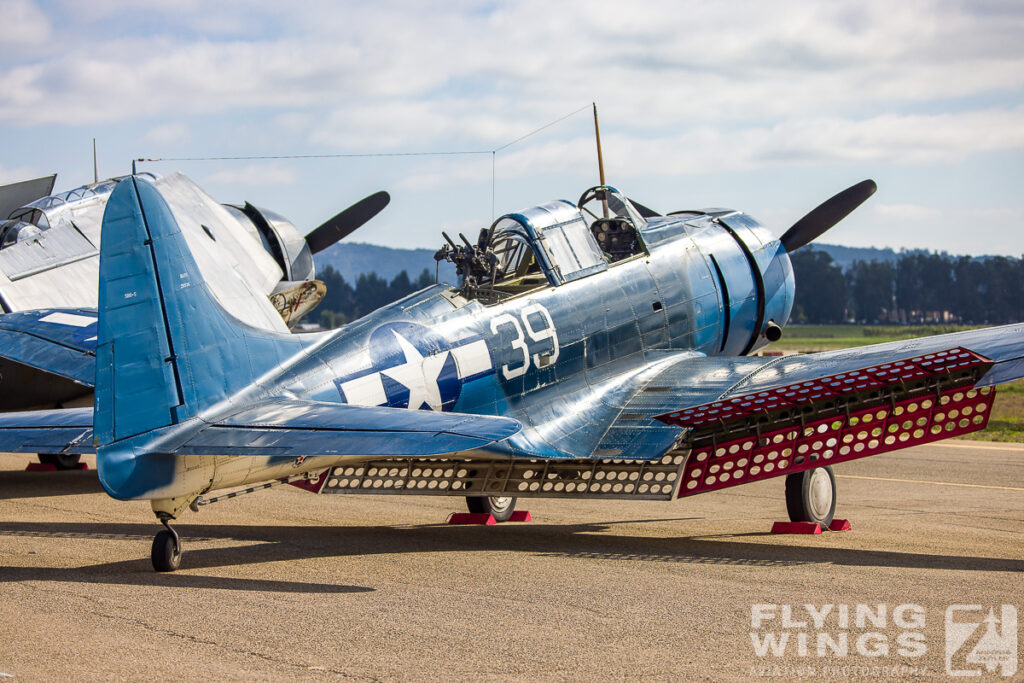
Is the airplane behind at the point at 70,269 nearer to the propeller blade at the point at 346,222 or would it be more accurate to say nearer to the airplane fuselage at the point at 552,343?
the propeller blade at the point at 346,222

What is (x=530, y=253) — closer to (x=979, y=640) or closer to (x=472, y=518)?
(x=472, y=518)

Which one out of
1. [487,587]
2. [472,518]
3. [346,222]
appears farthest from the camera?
[346,222]

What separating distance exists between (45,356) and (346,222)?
7027mm

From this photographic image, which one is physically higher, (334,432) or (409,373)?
(409,373)

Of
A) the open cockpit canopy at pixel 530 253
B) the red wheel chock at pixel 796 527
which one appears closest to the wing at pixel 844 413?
the red wheel chock at pixel 796 527

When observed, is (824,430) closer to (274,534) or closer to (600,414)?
(600,414)

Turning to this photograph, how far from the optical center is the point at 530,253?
10484 millimetres

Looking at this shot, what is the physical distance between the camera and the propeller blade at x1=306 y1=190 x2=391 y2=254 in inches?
735

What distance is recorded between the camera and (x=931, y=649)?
552 cm

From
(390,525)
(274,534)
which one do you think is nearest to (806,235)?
(390,525)

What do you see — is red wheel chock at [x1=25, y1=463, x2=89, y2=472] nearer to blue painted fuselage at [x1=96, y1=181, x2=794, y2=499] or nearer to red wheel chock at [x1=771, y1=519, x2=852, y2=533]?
blue painted fuselage at [x1=96, y1=181, x2=794, y2=499]

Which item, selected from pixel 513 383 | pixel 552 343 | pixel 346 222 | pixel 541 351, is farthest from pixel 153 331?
pixel 346 222

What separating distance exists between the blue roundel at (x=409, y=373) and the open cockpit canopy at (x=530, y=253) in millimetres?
923

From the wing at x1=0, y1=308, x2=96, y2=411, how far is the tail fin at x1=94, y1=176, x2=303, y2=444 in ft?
16.8
